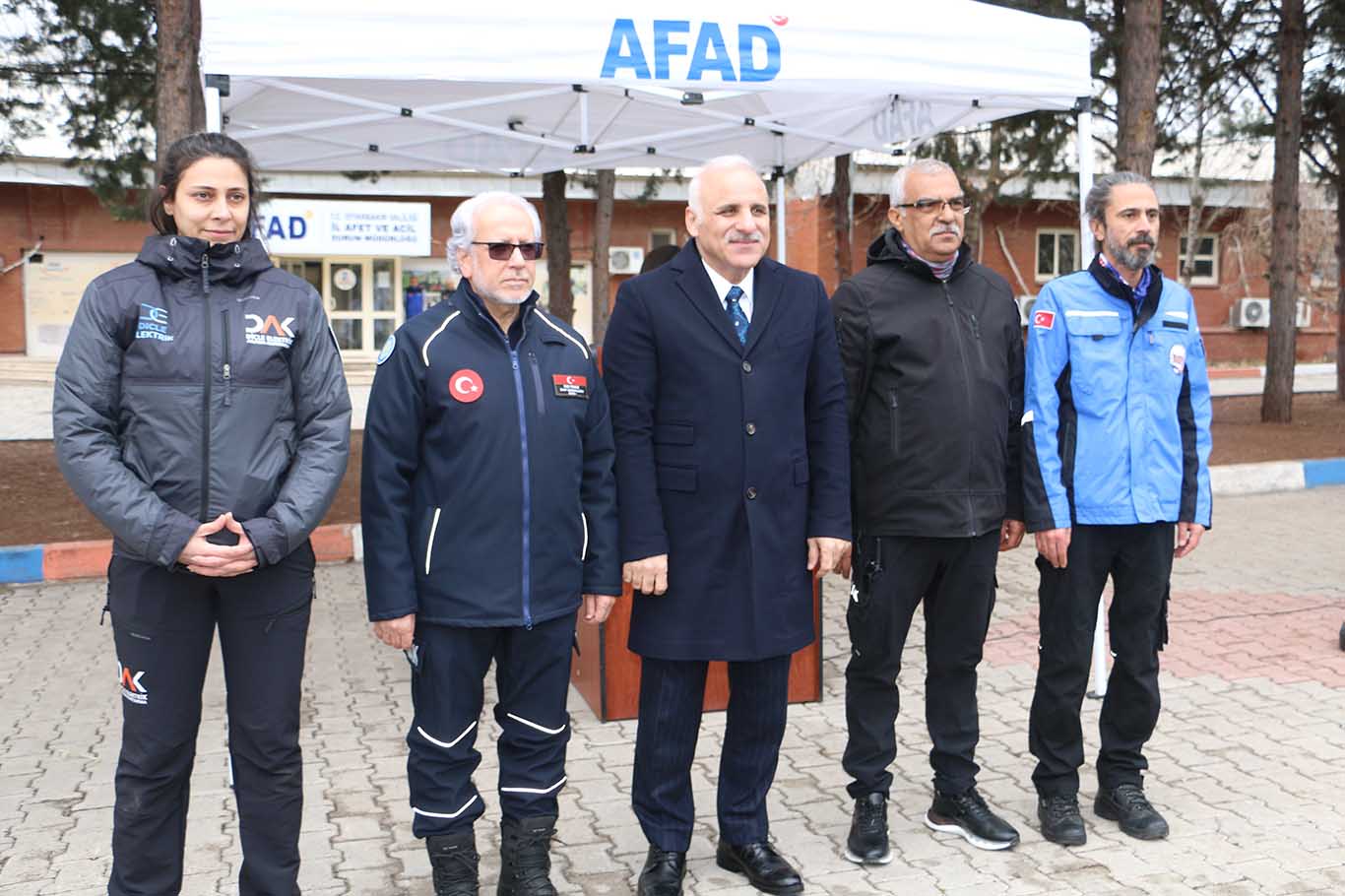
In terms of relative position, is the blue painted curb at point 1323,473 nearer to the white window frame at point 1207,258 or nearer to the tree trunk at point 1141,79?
the tree trunk at point 1141,79

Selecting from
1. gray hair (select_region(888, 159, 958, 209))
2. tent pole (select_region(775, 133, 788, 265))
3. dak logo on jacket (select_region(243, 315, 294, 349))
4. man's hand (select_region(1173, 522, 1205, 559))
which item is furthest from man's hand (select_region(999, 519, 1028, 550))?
tent pole (select_region(775, 133, 788, 265))

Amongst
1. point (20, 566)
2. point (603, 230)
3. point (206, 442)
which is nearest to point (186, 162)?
point (206, 442)

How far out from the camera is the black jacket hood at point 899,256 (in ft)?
12.3

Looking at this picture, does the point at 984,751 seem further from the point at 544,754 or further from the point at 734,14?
the point at 734,14

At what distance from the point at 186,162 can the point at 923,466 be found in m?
2.13

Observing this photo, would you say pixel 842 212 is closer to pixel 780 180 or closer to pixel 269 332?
pixel 780 180

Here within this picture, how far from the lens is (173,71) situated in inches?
303

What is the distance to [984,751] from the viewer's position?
4.73 m

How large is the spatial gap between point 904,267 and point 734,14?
1812 millimetres

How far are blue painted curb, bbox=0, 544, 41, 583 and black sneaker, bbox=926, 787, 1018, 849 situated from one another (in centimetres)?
607

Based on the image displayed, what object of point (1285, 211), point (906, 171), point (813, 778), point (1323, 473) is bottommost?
point (813, 778)

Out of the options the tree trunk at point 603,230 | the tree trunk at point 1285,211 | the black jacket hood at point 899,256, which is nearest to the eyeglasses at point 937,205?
the black jacket hood at point 899,256

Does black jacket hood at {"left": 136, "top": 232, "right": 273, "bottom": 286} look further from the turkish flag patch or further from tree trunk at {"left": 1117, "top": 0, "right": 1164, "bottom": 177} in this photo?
tree trunk at {"left": 1117, "top": 0, "right": 1164, "bottom": 177}

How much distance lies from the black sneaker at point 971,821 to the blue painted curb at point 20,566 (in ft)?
19.9
